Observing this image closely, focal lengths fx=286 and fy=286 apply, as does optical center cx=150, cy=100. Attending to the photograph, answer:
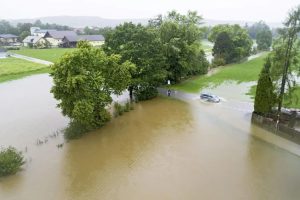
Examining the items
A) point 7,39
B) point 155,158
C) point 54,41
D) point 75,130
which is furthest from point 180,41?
point 7,39

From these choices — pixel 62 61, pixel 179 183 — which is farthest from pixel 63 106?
pixel 179 183

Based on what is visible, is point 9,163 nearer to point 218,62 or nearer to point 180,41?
point 180,41

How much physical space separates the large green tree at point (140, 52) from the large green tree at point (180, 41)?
13.0ft

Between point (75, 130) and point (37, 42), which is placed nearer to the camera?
point (75, 130)

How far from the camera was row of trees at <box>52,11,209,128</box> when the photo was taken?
854 inches

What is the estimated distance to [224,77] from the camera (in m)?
43.8

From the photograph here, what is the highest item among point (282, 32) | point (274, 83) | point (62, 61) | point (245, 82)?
point (282, 32)

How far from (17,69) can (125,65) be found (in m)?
34.8

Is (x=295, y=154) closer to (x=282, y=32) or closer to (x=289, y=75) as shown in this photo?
(x=289, y=75)

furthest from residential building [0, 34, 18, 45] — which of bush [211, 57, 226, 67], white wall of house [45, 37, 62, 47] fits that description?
bush [211, 57, 226, 67]

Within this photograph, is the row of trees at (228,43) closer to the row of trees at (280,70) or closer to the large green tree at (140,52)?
the large green tree at (140,52)

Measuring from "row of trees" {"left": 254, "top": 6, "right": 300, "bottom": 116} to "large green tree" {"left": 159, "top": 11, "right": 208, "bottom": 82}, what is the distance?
549 inches

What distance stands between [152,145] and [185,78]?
22.5 m

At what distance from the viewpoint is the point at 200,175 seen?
56.0 feet
